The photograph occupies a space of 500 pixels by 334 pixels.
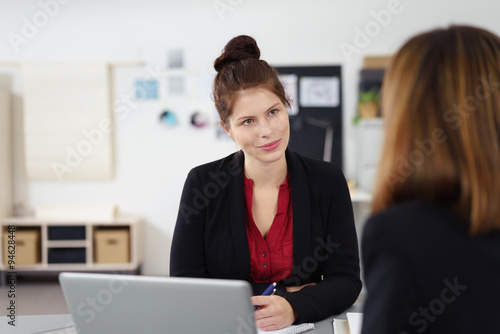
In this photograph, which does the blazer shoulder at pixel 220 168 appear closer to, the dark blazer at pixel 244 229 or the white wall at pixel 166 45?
the dark blazer at pixel 244 229

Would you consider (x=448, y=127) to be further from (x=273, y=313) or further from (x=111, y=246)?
(x=111, y=246)

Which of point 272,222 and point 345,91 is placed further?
point 345,91

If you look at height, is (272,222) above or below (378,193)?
below

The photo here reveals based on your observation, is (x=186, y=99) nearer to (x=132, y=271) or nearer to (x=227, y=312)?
(x=132, y=271)

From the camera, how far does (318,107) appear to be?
4.55 m

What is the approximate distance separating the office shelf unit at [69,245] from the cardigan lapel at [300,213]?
297cm

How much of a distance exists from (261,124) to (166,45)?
323 cm

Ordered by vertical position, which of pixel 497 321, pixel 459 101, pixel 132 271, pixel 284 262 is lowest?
pixel 132 271

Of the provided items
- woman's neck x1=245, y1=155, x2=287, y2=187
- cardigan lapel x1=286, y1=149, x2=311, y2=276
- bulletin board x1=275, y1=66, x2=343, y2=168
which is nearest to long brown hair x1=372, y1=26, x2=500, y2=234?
cardigan lapel x1=286, y1=149, x2=311, y2=276

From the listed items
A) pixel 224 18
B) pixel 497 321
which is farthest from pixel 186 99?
pixel 497 321

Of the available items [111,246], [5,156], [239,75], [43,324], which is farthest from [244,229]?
[5,156]

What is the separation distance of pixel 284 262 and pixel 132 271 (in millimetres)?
3164

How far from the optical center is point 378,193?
760 mm

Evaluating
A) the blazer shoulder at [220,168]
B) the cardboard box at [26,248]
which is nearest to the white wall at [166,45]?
the cardboard box at [26,248]
